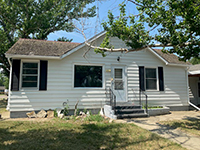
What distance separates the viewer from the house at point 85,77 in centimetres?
814

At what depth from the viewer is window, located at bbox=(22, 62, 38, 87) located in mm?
8367

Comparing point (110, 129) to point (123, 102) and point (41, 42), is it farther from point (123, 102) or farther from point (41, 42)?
point (41, 42)

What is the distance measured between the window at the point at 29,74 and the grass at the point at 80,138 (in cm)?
292

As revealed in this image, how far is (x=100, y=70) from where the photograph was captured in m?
9.40

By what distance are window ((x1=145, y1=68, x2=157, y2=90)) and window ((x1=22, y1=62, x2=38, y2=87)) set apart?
701cm

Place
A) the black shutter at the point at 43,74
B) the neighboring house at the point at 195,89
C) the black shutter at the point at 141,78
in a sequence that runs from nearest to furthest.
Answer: the black shutter at the point at 43,74 < the black shutter at the point at 141,78 < the neighboring house at the point at 195,89

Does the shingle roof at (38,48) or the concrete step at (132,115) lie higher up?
the shingle roof at (38,48)

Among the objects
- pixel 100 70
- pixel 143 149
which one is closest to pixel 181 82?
pixel 100 70

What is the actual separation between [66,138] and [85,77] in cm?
475

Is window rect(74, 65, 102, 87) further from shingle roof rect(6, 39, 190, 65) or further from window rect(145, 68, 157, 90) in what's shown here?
window rect(145, 68, 157, 90)

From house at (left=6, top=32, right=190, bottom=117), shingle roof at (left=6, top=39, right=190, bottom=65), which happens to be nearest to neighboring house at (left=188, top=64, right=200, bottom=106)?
house at (left=6, top=32, right=190, bottom=117)

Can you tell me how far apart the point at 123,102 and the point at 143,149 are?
533 cm

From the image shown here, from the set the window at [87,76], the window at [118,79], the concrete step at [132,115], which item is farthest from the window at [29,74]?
the concrete step at [132,115]

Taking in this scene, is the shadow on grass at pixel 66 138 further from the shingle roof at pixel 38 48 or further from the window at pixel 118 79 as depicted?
the shingle roof at pixel 38 48
